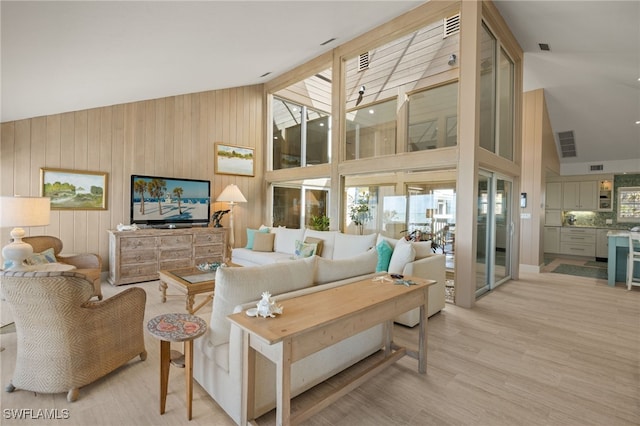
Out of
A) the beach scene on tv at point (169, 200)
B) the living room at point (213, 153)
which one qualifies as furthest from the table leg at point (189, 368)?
the beach scene on tv at point (169, 200)

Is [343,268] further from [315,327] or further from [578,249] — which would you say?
[578,249]

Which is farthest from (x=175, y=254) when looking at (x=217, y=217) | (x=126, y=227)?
(x=217, y=217)

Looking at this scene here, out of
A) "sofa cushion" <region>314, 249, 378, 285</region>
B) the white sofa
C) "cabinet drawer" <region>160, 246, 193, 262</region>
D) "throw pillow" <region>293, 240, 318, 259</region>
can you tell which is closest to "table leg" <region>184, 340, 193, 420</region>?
the white sofa

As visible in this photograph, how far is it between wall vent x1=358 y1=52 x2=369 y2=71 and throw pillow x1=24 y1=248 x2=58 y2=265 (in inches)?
219

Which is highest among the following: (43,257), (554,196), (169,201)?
(554,196)

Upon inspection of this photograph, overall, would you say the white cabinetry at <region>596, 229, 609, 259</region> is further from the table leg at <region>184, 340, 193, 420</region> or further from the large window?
the table leg at <region>184, 340, 193, 420</region>

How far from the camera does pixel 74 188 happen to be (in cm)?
483

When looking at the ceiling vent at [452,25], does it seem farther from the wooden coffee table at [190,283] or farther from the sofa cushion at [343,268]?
the wooden coffee table at [190,283]

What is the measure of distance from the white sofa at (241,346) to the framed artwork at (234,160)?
16.1ft

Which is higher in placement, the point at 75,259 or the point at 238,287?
the point at 238,287

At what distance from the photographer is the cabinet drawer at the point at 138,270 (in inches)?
190

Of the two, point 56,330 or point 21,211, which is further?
point 21,211

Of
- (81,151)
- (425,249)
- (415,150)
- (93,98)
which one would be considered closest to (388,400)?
(425,249)

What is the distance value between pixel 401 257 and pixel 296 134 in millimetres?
4677
